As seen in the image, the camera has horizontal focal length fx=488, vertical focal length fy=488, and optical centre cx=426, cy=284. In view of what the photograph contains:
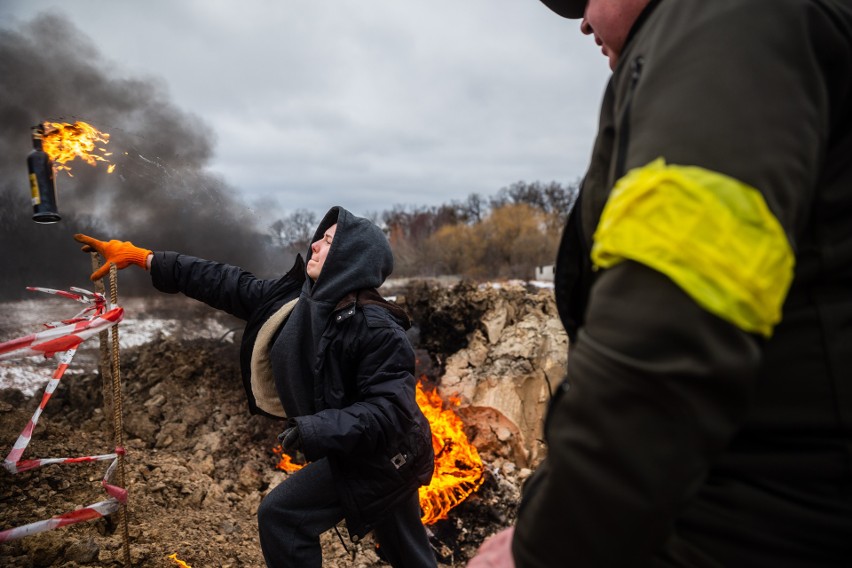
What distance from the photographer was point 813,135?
28.4 inches

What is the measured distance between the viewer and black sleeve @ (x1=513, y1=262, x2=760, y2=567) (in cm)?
67

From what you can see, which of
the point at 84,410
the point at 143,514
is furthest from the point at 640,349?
the point at 84,410

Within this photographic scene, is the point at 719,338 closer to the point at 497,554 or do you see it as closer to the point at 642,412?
the point at 642,412

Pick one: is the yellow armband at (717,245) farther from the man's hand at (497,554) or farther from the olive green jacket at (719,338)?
the man's hand at (497,554)

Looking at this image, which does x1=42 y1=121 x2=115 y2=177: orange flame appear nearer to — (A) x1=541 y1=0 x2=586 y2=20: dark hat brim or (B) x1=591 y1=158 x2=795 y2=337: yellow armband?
(A) x1=541 y1=0 x2=586 y2=20: dark hat brim

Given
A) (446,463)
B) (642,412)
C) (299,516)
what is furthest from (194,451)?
(642,412)

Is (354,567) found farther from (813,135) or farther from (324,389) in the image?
→ (813,135)

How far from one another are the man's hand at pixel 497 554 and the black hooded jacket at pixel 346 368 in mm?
1899

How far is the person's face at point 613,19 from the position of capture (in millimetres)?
1085

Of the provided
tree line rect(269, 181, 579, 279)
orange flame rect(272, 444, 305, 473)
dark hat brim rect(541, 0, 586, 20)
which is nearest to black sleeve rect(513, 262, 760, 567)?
dark hat brim rect(541, 0, 586, 20)

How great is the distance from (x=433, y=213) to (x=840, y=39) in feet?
192

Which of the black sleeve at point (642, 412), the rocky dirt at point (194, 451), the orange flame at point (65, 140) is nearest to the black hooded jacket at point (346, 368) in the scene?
the orange flame at point (65, 140)

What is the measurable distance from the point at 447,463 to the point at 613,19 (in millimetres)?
5260

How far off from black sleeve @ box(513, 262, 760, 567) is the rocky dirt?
3862mm
